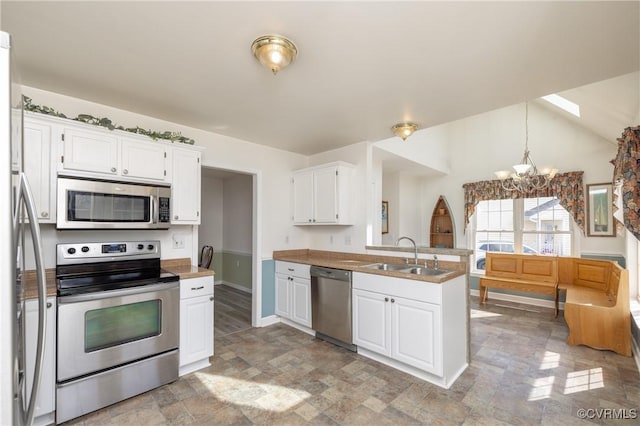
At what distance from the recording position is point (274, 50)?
177cm

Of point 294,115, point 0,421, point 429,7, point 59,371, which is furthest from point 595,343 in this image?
point 59,371

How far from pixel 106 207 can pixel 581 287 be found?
6062mm

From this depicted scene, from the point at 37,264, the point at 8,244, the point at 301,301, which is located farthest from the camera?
the point at 301,301

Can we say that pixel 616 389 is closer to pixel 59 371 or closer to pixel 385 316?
pixel 385 316

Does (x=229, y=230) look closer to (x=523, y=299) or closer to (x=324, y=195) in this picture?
(x=324, y=195)

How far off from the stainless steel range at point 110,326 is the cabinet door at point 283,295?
5.02 feet

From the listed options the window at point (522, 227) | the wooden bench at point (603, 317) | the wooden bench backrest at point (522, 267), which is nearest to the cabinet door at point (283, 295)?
the wooden bench at point (603, 317)

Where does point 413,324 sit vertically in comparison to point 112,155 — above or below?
below

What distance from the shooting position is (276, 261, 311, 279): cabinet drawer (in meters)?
3.59

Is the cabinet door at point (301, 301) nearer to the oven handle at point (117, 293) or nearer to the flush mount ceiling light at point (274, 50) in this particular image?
the oven handle at point (117, 293)

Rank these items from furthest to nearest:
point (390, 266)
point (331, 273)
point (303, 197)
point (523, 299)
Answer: point (523, 299), point (303, 197), point (390, 266), point (331, 273)

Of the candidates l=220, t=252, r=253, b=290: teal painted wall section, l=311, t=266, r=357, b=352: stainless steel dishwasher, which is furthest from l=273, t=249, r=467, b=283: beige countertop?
l=220, t=252, r=253, b=290: teal painted wall section
